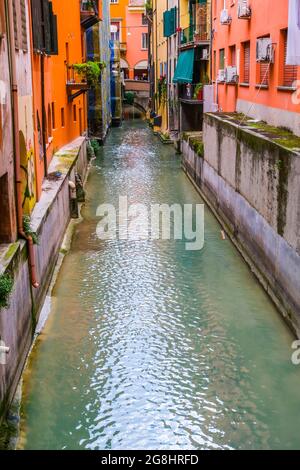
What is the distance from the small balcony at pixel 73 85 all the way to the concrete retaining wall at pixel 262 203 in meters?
6.49

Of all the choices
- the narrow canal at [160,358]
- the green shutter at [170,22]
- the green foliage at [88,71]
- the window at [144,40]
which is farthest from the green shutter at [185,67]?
the window at [144,40]

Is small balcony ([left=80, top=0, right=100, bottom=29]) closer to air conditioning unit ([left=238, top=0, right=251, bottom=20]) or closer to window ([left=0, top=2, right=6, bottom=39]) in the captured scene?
air conditioning unit ([left=238, top=0, right=251, bottom=20])

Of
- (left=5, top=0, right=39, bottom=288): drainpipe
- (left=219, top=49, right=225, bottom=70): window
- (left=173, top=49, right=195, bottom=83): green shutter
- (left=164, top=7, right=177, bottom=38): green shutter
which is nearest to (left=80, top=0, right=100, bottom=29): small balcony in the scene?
(left=173, top=49, right=195, bottom=83): green shutter

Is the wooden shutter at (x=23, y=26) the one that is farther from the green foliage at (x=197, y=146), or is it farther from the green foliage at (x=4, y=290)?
the green foliage at (x=197, y=146)

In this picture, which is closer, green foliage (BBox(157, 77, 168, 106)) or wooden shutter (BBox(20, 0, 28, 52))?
wooden shutter (BBox(20, 0, 28, 52))

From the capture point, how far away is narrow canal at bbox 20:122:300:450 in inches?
330

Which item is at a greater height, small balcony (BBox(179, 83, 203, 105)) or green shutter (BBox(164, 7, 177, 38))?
green shutter (BBox(164, 7, 177, 38))

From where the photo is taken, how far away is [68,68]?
25.4 m

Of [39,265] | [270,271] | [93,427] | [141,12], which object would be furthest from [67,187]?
[141,12]

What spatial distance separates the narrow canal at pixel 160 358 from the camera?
839 cm

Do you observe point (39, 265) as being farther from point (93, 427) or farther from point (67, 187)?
point (67, 187)

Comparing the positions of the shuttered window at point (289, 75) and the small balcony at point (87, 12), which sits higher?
the small balcony at point (87, 12)

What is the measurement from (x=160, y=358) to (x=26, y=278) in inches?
105
